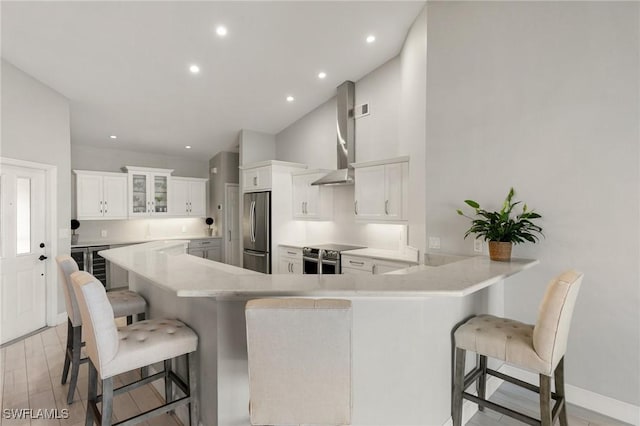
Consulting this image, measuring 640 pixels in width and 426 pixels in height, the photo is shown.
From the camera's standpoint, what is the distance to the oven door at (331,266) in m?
4.29

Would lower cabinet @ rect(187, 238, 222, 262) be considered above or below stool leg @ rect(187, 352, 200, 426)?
above

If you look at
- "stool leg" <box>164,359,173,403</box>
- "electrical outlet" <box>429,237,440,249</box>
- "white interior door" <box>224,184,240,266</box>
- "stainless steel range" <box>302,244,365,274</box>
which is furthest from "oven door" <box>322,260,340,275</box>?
"white interior door" <box>224,184,240,266</box>

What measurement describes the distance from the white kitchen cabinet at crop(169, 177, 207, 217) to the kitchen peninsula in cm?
489

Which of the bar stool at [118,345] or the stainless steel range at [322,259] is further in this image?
the stainless steel range at [322,259]

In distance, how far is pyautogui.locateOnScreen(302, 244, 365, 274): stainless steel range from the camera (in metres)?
4.31

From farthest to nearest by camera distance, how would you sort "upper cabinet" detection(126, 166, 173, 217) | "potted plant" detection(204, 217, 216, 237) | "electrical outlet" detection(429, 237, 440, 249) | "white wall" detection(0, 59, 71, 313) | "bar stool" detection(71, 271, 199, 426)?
"potted plant" detection(204, 217, 216, 237), "upper cabinet" detection(126, 166, 173, 217), "white wall" detection(0, 59, 71, 313), "electrical outlet" detection(429, 237, 440, 249), "bar stool" detection(71, 271, 199, 426)

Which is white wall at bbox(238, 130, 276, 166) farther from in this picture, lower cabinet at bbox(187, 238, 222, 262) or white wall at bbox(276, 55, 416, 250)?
lower cabinet at bbox(187, 238, 222, 262)

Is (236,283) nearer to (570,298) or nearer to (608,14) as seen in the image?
(570,298)

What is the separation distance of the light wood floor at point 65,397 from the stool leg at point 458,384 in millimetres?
295

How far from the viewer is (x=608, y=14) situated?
2.25 meters

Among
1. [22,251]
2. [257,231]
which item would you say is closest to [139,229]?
[22,251]

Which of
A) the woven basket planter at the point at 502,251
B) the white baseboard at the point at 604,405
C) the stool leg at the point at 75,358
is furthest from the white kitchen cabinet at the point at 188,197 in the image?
the white baseboard at the point at 604,405

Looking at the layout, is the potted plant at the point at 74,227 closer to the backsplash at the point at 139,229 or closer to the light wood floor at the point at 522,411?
the backsplash at the point at 139,229

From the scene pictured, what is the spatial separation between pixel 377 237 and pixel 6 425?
4.02 metres
